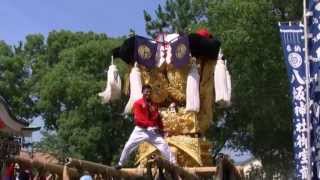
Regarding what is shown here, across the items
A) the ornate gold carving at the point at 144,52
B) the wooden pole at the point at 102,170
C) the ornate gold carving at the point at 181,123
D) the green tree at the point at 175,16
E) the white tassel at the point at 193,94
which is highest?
the green tree at the point at 175,16

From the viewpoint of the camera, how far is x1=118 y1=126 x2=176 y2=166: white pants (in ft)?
28.1

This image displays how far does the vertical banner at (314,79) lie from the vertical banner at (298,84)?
204mm

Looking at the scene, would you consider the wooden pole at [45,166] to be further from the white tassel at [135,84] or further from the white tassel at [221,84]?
the white tassel at [221,84]

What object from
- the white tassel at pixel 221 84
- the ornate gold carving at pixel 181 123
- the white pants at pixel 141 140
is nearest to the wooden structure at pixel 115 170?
the white pants at pixel 141 140

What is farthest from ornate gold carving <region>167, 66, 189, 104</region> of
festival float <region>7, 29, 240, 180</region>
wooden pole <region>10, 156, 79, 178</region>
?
wooden pole <region>10, 156, 79, 178</region>

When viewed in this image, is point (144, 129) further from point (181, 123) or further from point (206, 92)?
point (206, 92)

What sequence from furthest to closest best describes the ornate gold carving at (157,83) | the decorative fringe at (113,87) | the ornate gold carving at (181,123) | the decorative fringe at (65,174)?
the decorative fringe at (113,87) → the ornate gold carving at (157,83) → the ornate gold carving at (181,123) → the decorative fringe at (65,174)

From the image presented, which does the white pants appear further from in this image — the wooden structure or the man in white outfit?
the wooden structure

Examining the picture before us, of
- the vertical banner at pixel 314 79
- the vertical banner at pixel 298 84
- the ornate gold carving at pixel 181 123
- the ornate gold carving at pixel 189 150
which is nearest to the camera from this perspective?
the vertical banner at pixel 314 79

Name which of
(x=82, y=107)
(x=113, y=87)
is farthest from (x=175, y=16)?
(x=113, y=87)

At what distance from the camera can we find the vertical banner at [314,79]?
9602mm

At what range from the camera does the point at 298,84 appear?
10.2m

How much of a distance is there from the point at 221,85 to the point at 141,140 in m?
2.11

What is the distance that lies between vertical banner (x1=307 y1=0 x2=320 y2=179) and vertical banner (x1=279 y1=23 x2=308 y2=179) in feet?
0.67
